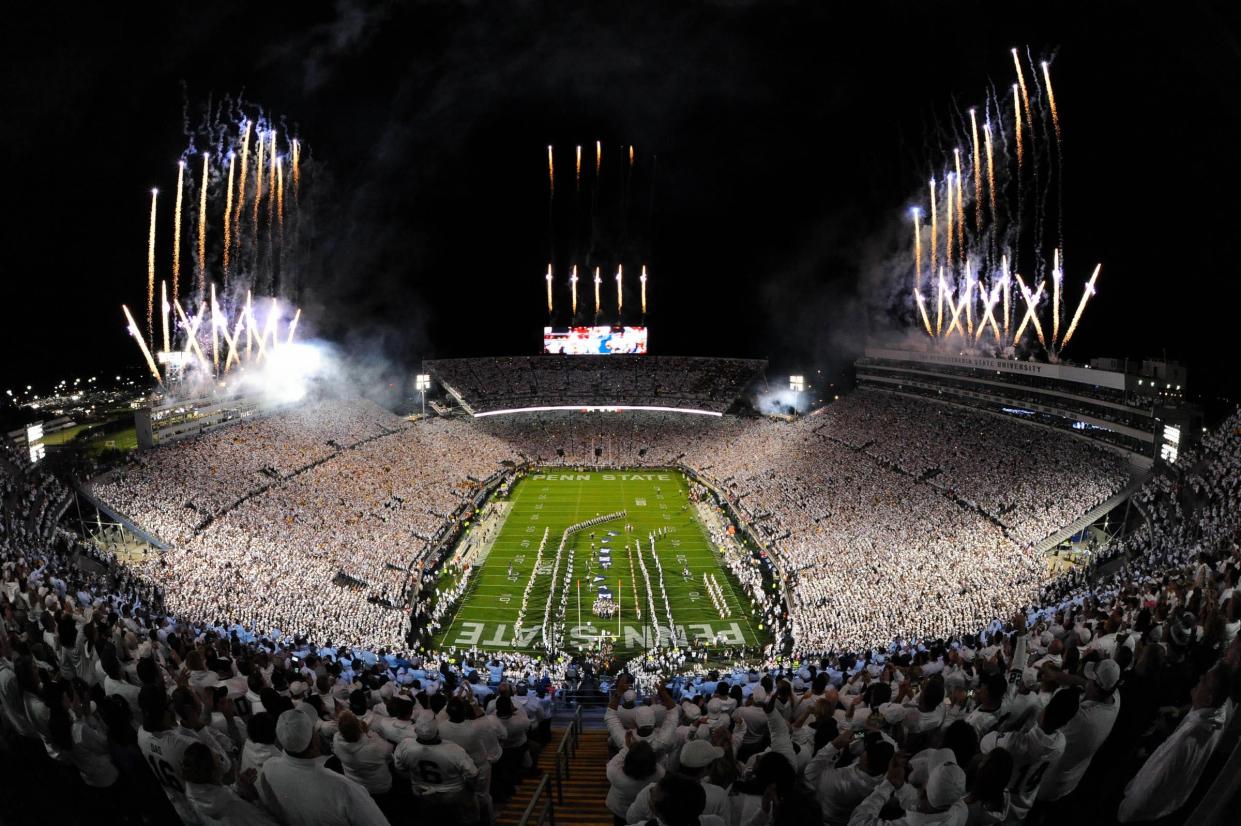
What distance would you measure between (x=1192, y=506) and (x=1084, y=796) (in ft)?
61.8

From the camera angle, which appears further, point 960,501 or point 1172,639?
point 960,501

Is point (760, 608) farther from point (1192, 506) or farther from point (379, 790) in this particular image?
point (379, 790)

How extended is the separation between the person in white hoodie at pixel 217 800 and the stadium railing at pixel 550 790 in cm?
143

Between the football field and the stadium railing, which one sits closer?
the stadium railing

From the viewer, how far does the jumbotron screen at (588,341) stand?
203ft

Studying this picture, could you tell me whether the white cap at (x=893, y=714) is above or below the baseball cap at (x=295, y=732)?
below

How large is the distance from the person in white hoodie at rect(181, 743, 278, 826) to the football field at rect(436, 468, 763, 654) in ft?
61.1

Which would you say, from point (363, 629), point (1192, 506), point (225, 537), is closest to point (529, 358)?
point (225, 537)

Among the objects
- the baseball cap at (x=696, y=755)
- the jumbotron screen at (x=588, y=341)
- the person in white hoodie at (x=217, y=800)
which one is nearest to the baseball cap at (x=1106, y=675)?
the baseball cap at (x=696, y=755)

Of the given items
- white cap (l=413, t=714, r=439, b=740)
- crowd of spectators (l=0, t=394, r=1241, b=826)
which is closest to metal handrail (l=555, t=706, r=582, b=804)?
crowd of spectators (l=0, t=394, r=1241, b=826)

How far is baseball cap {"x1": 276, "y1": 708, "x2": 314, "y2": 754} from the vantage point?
3133 millimetres

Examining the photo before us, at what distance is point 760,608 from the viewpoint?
973 inches

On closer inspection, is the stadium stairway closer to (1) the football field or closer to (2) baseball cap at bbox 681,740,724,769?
(2) baseball cap at bbox 681,740,724,769

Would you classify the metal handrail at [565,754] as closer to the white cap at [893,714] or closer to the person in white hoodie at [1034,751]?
the white cap at [893,714]
